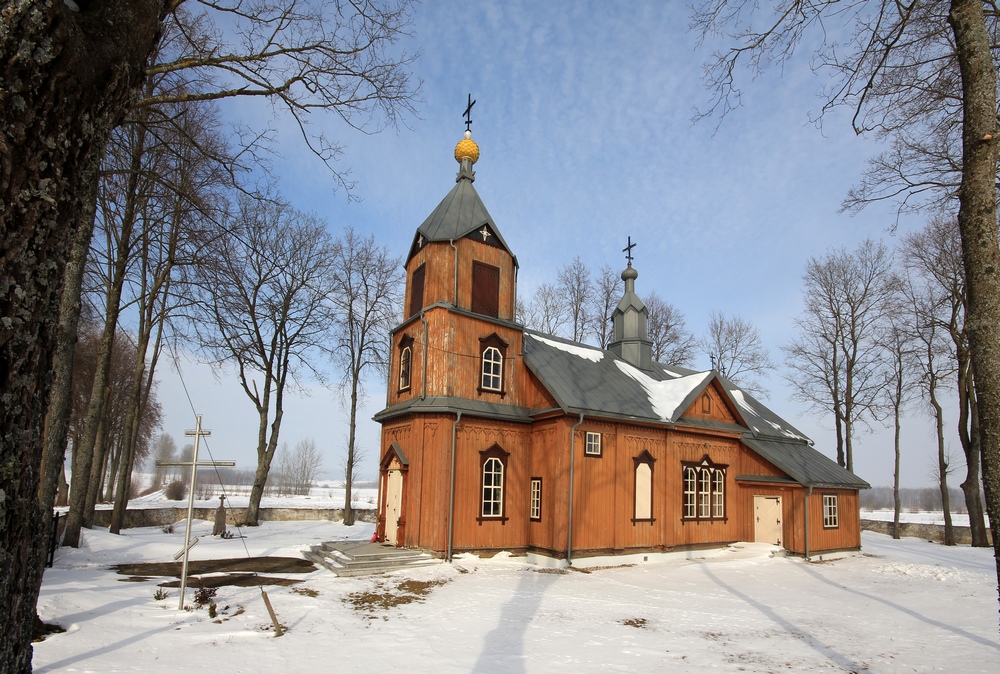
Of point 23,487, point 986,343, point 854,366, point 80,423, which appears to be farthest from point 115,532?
point 854,366

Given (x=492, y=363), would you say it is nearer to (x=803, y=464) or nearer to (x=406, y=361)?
(x=406, y=361)

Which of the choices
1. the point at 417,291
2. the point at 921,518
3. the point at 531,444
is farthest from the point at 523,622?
the point at 921,518

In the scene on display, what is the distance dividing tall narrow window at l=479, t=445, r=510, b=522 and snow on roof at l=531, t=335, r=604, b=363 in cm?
491

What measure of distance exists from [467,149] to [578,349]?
791 centimetres

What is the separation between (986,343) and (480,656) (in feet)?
22.5

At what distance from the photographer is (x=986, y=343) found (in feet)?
17.5

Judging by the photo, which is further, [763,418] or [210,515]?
[210,515]

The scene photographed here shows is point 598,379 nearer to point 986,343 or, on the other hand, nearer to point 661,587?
point 661,587

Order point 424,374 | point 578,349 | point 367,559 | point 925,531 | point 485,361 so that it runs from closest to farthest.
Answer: point 367,559
point 424,374
point 485,361
point 578,349
point 925,531

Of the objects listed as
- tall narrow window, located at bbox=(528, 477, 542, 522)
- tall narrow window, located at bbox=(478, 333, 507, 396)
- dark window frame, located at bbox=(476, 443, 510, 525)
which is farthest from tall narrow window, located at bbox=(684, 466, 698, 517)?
tall narrow window, located at bbox=(478, 333, 507, 396)

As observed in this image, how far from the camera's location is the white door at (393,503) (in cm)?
1678

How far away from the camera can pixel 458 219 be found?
1808 cm

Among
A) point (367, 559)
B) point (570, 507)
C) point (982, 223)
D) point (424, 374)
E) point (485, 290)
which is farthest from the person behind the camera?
point (485, 290)

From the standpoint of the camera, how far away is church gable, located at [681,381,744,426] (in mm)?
20375
